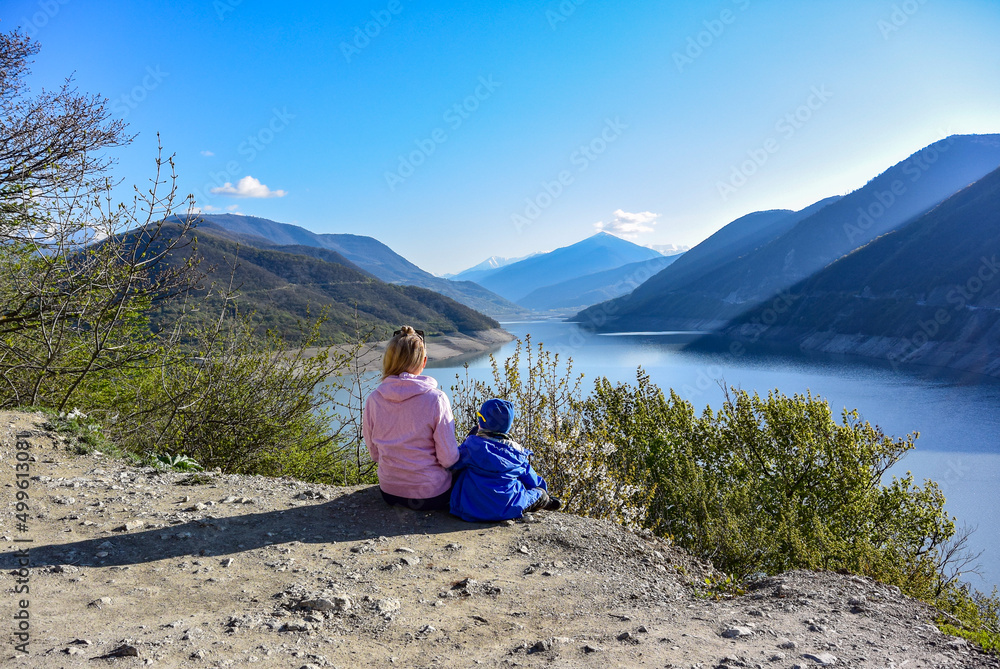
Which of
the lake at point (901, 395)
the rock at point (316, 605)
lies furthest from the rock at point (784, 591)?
the lake at point (901, 395)

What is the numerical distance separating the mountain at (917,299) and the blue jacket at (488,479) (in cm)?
6810

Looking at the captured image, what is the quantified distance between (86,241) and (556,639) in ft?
20.6

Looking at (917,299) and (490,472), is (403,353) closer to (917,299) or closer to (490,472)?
(490,472)

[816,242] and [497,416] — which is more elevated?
[816,242]

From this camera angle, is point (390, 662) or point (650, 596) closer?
point (390, 662)

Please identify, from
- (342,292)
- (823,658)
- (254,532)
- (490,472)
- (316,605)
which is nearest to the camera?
(823,658)

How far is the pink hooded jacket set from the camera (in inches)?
170

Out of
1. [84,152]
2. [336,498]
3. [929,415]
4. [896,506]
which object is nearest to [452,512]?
[336,498]

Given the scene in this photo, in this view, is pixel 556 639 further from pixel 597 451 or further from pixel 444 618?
pixel 597 451

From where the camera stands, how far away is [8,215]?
6.43 meters

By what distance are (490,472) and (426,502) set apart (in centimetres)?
60

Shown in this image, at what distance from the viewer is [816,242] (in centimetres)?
16225

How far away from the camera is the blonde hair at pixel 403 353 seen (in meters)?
4.34

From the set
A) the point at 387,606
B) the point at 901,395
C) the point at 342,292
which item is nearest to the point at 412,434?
the point at 387,606
